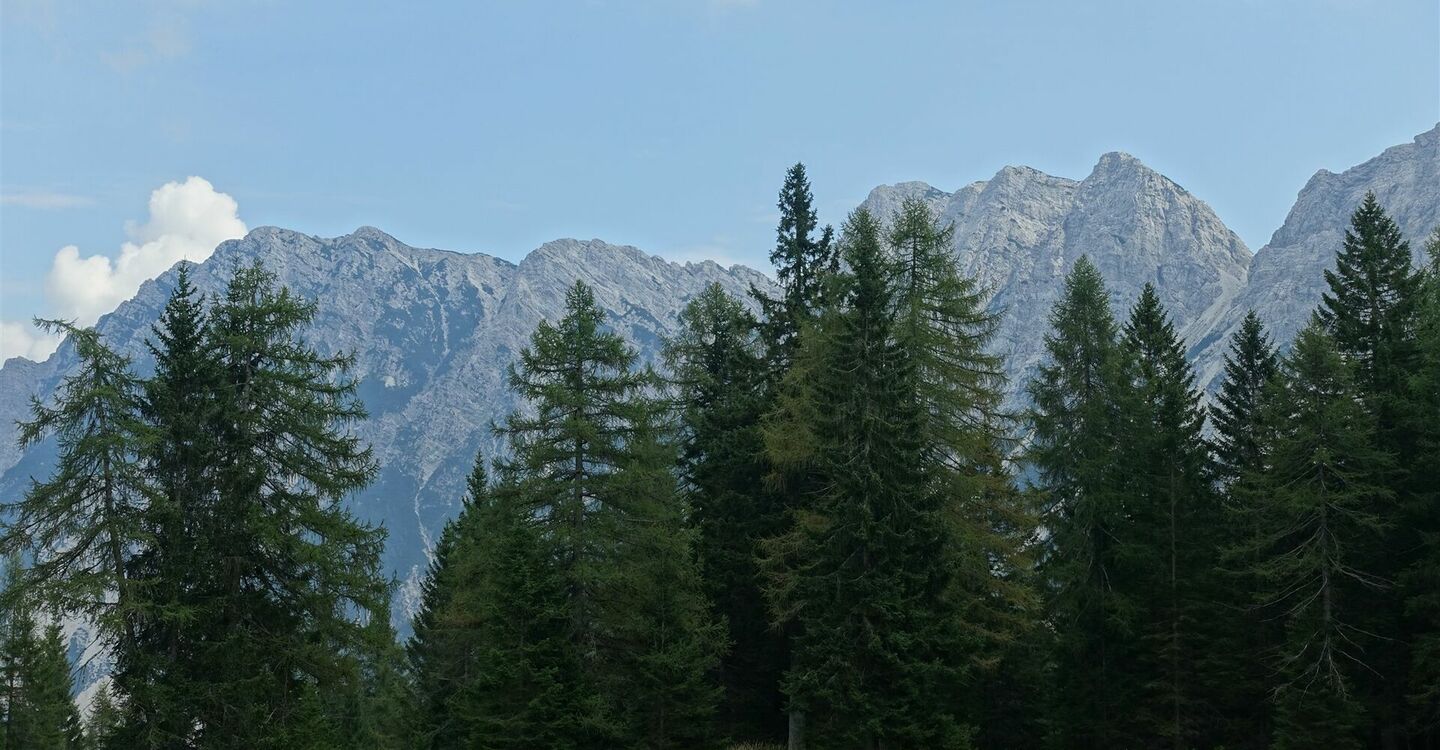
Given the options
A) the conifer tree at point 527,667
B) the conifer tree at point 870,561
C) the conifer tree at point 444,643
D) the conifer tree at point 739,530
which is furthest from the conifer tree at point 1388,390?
the conifer tree at point 444,643

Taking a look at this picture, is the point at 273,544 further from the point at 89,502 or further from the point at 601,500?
the point at 601,500

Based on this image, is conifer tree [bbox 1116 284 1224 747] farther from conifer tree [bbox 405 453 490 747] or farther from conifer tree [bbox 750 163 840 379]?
conifer tree [bbox 405 453 490 747]

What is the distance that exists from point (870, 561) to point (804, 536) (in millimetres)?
2641

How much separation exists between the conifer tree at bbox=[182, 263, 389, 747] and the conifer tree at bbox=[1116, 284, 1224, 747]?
74.1 ft

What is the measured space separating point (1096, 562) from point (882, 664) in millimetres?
Result: 11987

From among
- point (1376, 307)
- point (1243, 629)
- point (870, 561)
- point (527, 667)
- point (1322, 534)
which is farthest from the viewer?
point (1376, 307)

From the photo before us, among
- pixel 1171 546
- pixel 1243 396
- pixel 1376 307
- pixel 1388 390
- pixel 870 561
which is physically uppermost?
pixel 1376 307

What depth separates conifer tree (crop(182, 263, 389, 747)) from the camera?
25500mm

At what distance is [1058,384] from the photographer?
39531mm

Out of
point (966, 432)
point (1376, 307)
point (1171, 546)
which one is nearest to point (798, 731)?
point (966, 432)

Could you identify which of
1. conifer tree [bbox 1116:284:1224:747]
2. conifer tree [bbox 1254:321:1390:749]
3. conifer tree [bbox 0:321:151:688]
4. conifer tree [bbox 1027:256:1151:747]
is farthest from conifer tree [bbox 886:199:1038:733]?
conifer tree [bbox 0:321:151:688]

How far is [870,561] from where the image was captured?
26.8 meters

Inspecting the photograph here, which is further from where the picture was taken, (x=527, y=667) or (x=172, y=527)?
(x=527, y=667)

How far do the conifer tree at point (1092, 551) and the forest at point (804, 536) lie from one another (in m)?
0.12
